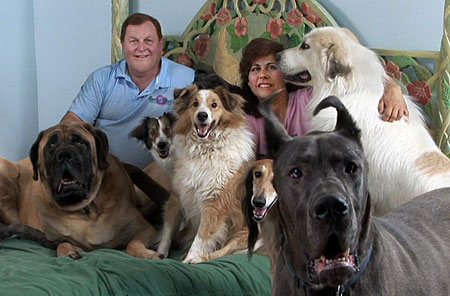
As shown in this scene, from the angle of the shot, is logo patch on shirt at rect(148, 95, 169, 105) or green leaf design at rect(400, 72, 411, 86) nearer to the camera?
green leaf design at rect(400, 72, 411, 86)

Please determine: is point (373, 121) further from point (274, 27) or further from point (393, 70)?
point (274, 27)

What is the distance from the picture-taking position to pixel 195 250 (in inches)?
109

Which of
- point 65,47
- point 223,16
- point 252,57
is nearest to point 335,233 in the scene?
point 252,57

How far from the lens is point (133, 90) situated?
3.65 metres

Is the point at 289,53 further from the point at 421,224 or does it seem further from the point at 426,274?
the point at 426,274

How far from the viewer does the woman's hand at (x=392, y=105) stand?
2.67 m

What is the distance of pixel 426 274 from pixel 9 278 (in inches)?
60.3

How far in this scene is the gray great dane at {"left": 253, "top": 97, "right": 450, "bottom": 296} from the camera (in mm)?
1394

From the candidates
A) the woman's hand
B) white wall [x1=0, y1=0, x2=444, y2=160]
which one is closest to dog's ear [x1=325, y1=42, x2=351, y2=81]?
the woman's hand

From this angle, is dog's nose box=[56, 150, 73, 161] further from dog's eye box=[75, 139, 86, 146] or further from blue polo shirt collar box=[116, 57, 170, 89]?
blue polo shirt collar box=[116, 57, 170, 89]

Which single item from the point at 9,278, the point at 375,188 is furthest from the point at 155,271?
the point at 375,188

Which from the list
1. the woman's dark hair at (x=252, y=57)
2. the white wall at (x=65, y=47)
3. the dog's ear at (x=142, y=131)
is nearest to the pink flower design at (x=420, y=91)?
the woman's dark hair at (x=252, y=57)

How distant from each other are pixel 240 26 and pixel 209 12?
289mm

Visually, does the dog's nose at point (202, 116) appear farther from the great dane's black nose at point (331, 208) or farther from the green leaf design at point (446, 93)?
the great dane's black nose at point (331, 208)
